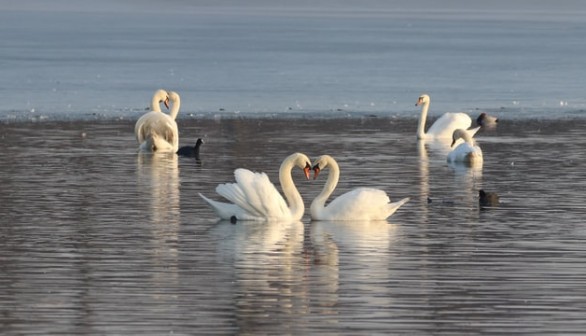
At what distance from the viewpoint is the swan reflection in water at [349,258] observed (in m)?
10.9

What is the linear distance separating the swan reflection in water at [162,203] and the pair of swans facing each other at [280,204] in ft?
1.78

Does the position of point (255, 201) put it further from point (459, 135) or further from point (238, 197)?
point (459, 135)

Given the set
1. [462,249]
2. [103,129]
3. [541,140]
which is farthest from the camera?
[103,129]

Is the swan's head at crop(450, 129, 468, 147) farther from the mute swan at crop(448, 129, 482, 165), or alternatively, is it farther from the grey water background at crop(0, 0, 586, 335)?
the mute swan at crop(448, 129, 482, 165)

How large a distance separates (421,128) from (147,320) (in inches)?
607

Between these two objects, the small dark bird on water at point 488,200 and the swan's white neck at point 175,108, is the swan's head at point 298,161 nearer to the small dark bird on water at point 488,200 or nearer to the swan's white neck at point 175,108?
the small dark bird on water at point 488,200

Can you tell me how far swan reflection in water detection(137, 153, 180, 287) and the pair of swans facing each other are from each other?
54 centimetres

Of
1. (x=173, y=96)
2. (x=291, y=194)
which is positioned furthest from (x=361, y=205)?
(x=173, y=96)

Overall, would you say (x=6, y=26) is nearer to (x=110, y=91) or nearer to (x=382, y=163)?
(x=110, y=91)

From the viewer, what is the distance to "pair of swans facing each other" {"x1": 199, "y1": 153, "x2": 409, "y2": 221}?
14.7 m

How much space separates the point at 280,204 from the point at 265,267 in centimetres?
282

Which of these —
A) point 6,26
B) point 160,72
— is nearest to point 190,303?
point 160,72

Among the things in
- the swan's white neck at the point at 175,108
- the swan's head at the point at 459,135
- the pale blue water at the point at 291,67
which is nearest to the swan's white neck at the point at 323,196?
the swan's head at the point at 459,135

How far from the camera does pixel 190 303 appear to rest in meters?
10.3
